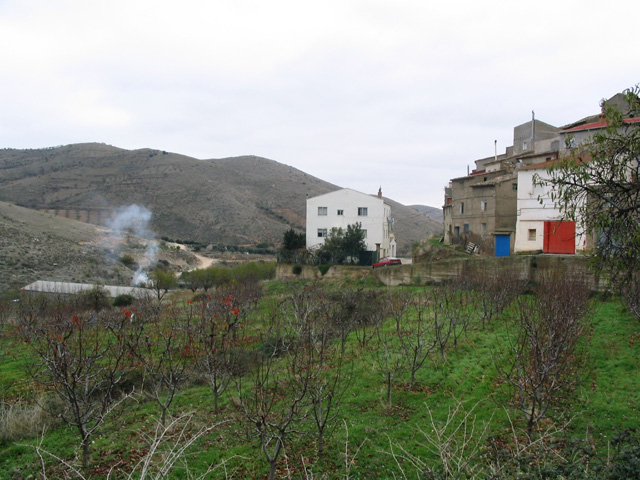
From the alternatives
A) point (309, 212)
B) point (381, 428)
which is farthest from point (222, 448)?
point (309, 212)

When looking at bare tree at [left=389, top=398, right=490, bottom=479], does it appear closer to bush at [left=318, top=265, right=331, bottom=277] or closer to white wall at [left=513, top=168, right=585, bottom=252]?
white wall at [left=513, top=168, right=585, bottom=252]

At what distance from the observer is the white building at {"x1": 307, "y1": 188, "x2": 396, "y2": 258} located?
148 feet

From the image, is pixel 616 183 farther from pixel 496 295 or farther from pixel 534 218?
pixel 534 218

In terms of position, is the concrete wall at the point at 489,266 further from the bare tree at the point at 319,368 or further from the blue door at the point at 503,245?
the bare tree at the point at 319,368

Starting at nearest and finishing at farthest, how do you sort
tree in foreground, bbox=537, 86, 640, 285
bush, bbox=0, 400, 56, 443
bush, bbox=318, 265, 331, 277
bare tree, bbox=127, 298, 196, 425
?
1. tree in foreground, bbox=537, 86, 640, 285
2. bush, bbox=0, 400, 56, 443
3. bare tree, bbox=127, 298, 196, 425
4. bush, bbox=318, 265, 331, 277

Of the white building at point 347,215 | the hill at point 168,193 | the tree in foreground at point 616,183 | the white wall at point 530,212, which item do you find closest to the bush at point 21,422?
the tree in foreground at point 616,183

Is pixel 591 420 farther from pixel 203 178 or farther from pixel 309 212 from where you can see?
pixel 203 178

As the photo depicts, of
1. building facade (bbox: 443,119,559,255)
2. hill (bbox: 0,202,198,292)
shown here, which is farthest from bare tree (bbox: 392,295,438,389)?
hill (bbox: 0,202,198,292)

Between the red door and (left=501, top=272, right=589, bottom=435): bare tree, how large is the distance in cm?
1293

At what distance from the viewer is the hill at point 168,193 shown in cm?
7238

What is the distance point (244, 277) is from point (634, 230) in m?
30.6

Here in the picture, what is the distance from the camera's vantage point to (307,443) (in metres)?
9.37

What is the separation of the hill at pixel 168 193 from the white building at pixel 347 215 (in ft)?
83.5

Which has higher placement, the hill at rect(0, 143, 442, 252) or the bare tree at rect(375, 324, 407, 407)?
the hill at rect(0, 143, 442, 252)
